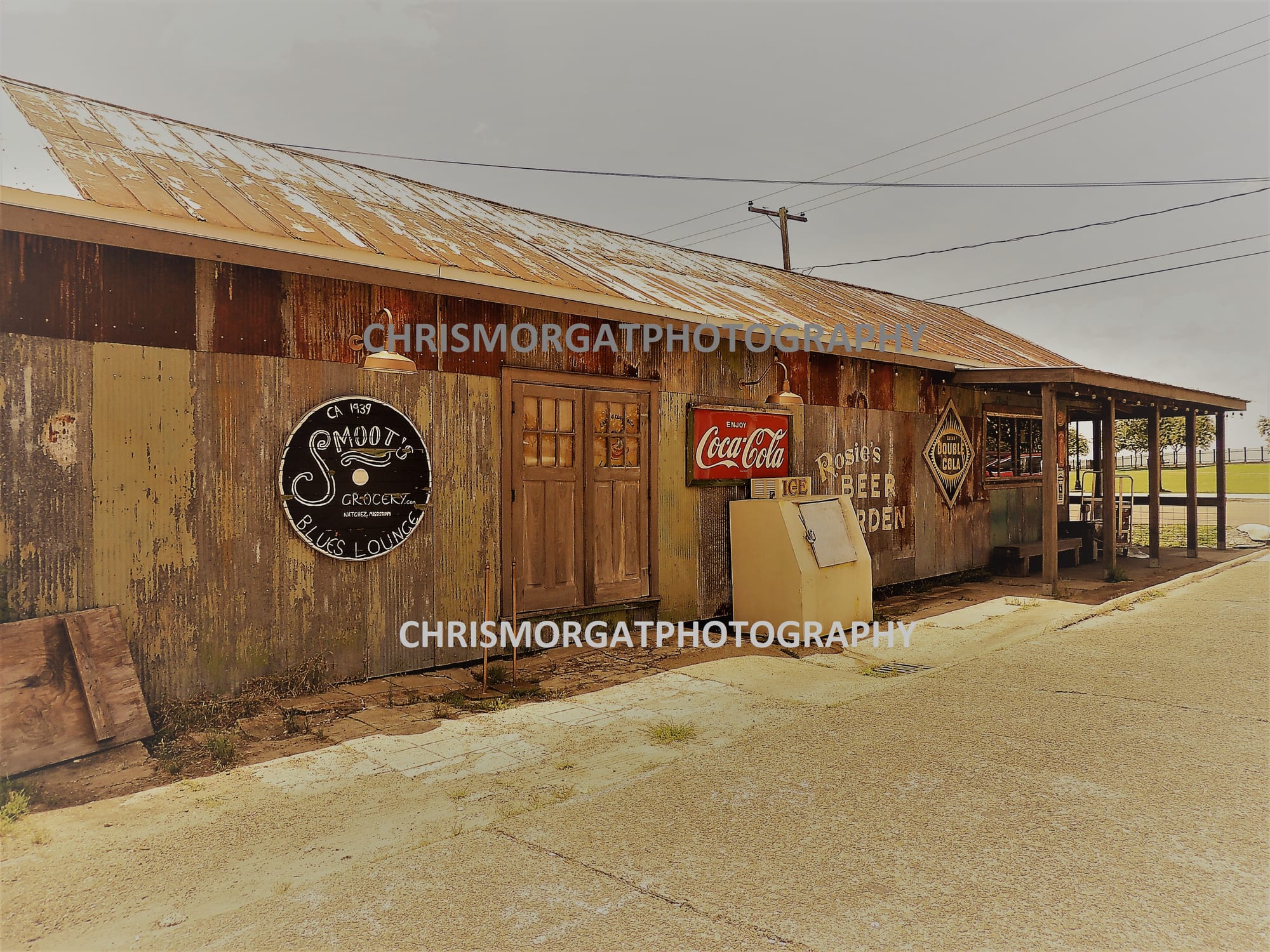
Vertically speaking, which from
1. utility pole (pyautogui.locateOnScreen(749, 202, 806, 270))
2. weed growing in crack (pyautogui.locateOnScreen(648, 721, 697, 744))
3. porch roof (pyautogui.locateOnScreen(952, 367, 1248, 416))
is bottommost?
weed growing in crack (pyautogui.locateOnScreen(648, 721, 697, 744))

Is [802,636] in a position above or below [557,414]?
below

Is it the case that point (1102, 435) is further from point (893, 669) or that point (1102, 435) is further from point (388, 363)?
point (388, 363)

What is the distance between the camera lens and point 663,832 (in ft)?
Answer: 11.0

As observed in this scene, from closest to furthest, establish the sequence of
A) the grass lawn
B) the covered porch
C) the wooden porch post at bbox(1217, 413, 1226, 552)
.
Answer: the covered porch < the wooden porch post at bbox(1217, 413, 1226, 552) < the grass lawn

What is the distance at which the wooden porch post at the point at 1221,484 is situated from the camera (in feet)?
48.1

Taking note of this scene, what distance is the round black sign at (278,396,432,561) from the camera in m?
5.36

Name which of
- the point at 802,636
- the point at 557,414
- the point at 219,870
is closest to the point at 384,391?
the point at 557,414

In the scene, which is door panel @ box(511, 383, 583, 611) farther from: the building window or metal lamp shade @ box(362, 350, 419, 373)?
the building window

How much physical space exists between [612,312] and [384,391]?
6.76ft

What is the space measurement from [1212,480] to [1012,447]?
1782 inches

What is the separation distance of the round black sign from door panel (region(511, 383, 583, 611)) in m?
0.87

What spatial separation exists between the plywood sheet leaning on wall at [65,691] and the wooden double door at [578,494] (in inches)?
108

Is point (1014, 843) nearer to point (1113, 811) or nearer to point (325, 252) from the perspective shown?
point (1113, 811)

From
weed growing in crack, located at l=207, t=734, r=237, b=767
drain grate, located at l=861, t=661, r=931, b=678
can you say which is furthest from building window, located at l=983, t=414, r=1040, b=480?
weed growing in crack, located at l=207, t=734, r=237, b=767
